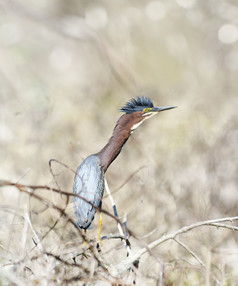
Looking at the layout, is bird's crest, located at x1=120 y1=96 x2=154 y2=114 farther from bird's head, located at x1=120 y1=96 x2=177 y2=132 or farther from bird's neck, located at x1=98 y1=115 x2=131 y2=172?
bird's neck, located at x1=98 y1=115 x2=131 y2=172

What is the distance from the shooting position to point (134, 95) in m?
8.38

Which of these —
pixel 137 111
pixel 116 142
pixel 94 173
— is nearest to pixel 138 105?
pixel 137 111

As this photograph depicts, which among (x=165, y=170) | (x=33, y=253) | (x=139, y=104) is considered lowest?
(x=33, y=253)

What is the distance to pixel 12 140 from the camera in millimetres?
8047

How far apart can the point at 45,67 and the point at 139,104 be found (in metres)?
6.98

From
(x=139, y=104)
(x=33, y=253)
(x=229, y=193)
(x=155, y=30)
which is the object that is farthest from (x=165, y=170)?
(x=155, y=30)

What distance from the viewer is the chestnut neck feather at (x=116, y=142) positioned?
3.01 m

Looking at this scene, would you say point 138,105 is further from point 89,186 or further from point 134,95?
point 134,95

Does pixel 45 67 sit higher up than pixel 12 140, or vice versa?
pixel 45 67

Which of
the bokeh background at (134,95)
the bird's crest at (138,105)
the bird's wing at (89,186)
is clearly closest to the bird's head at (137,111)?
the bird's crest at (138,105)

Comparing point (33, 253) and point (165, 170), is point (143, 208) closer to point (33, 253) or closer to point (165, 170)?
point (165, 170)

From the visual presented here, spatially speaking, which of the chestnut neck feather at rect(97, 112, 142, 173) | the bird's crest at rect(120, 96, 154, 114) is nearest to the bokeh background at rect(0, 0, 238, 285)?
the bird's crest at rect(120, 96, 154, 114)

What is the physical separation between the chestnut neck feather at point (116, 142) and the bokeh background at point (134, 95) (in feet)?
7.01

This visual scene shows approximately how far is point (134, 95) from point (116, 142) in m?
5.44
